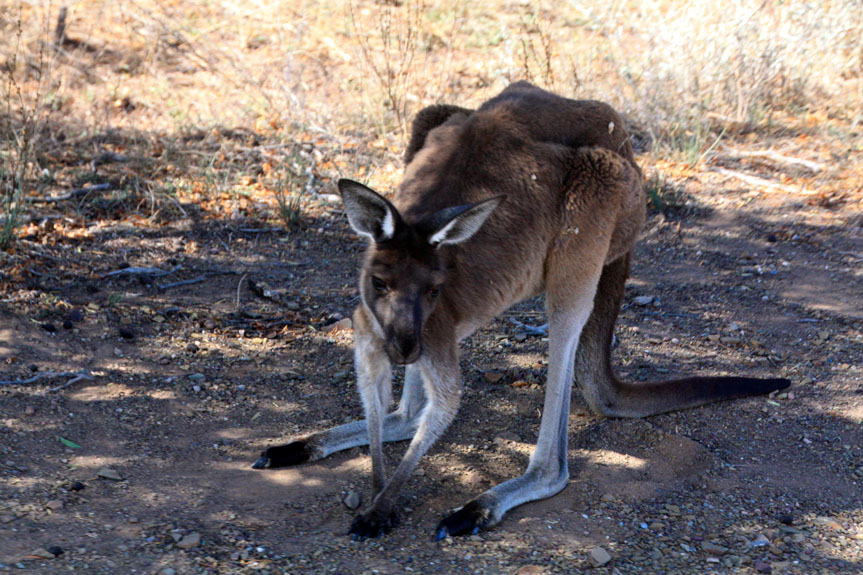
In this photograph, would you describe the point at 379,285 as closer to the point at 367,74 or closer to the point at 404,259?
the point at 404,259

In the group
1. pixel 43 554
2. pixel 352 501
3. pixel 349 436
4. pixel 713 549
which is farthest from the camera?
pixel 349 436

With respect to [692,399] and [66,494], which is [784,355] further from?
[66,494]

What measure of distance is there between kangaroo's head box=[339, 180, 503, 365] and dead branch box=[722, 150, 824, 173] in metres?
4.32

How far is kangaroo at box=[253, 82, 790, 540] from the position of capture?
2824 mm

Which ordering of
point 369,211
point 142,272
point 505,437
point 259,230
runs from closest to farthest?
1. point 369,211
2. point 505,437
3. point 142,272
4. point 259,230

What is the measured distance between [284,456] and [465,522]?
742 millimetres

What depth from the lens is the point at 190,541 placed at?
279cm

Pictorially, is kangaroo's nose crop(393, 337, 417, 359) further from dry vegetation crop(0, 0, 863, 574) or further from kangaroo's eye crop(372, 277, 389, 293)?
dry vegetation crop(0, 0, 863, 574)

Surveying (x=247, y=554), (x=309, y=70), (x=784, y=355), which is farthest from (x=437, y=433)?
(x=309, y=70)

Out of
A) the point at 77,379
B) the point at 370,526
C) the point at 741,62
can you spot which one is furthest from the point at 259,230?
the point at 741,62

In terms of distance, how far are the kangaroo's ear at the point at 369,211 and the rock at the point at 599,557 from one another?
1194mm

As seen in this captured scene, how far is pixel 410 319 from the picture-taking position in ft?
9.05

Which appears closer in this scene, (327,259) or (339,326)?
(339,326)

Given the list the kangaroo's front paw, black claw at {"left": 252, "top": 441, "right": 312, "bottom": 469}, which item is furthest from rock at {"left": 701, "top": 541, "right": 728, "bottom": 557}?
black claw at {"left": 252, "top": 441, "right": 312, "bottom": 469}
